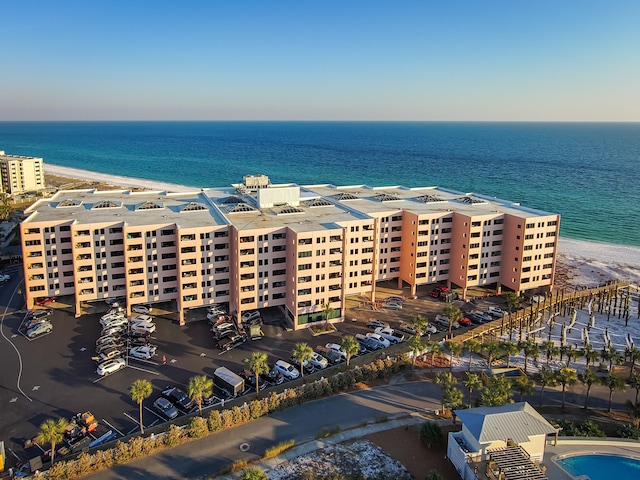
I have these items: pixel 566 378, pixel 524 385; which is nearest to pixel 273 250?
pixel 524 385

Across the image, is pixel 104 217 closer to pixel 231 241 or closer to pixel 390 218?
pixel 231 241

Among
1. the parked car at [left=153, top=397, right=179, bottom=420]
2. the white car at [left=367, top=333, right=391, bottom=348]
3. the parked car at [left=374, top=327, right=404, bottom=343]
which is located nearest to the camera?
the parked car at [left=153, top=397, right=179, bottom=420]

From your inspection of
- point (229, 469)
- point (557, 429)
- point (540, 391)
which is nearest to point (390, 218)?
point (540, 391)

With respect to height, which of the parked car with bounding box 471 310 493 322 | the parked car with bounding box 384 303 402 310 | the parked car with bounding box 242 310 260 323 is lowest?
the parked car with bounding box 471 310 493 322

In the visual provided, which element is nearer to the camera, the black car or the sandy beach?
the black car

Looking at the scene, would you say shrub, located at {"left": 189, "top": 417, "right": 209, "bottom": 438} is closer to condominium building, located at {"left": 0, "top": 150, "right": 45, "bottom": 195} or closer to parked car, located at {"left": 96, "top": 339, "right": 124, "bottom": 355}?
parked car, located at {"left": 96, "top": 339, "right": 124, "bottom": 355}

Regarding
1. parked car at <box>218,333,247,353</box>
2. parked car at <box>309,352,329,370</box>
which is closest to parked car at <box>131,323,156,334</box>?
parked car at <box>218,333,247,353</box>

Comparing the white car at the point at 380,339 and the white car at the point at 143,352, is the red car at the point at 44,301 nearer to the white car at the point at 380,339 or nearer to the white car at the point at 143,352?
the white car at the point at 143,352

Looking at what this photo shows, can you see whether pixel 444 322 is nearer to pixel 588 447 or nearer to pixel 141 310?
pixel 588 447
